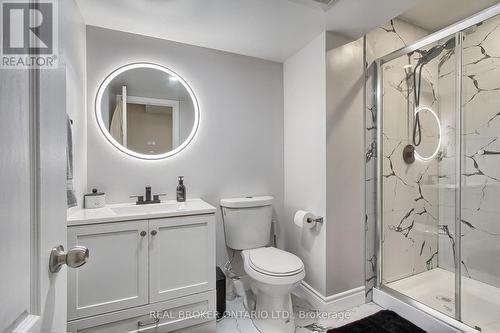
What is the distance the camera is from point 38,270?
1.65 ft

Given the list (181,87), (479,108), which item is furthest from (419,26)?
(181,87)

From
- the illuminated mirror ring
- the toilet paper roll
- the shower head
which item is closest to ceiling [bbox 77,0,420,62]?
the illuminated mirror ring

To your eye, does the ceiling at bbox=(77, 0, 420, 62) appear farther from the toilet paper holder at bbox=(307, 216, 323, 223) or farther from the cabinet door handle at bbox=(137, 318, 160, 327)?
the cabinet door handle at bbox=(137, 318, 160, 327)

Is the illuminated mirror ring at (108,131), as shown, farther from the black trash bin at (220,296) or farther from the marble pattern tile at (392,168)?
the marble pattern tile at (392,168)

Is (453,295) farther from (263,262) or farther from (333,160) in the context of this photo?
(263,262)

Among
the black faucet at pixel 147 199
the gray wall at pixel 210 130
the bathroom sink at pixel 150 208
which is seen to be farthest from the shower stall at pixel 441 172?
the black faucet at pixel 147 199

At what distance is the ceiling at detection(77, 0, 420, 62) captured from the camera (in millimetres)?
1511

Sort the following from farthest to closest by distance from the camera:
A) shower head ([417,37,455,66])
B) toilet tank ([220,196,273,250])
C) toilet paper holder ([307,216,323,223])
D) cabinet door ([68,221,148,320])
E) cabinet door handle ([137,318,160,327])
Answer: toilet tank ([220,196,273,250]) → toilet paper holder ([307,216,323,223]) → shower head ([417,37,455,66]) → cabinet door handle ([137,318,160,327]) → cabinet door ([68,221,148,320])

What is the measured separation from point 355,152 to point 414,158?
2.23 feet

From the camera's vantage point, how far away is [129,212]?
154 centimetres

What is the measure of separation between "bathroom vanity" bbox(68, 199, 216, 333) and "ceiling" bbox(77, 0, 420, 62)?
1.31 meters

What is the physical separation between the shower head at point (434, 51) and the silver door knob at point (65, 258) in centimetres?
241

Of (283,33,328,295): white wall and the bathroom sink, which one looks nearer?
the bathroom sink

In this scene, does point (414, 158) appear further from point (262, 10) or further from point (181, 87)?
point (181, 87)
